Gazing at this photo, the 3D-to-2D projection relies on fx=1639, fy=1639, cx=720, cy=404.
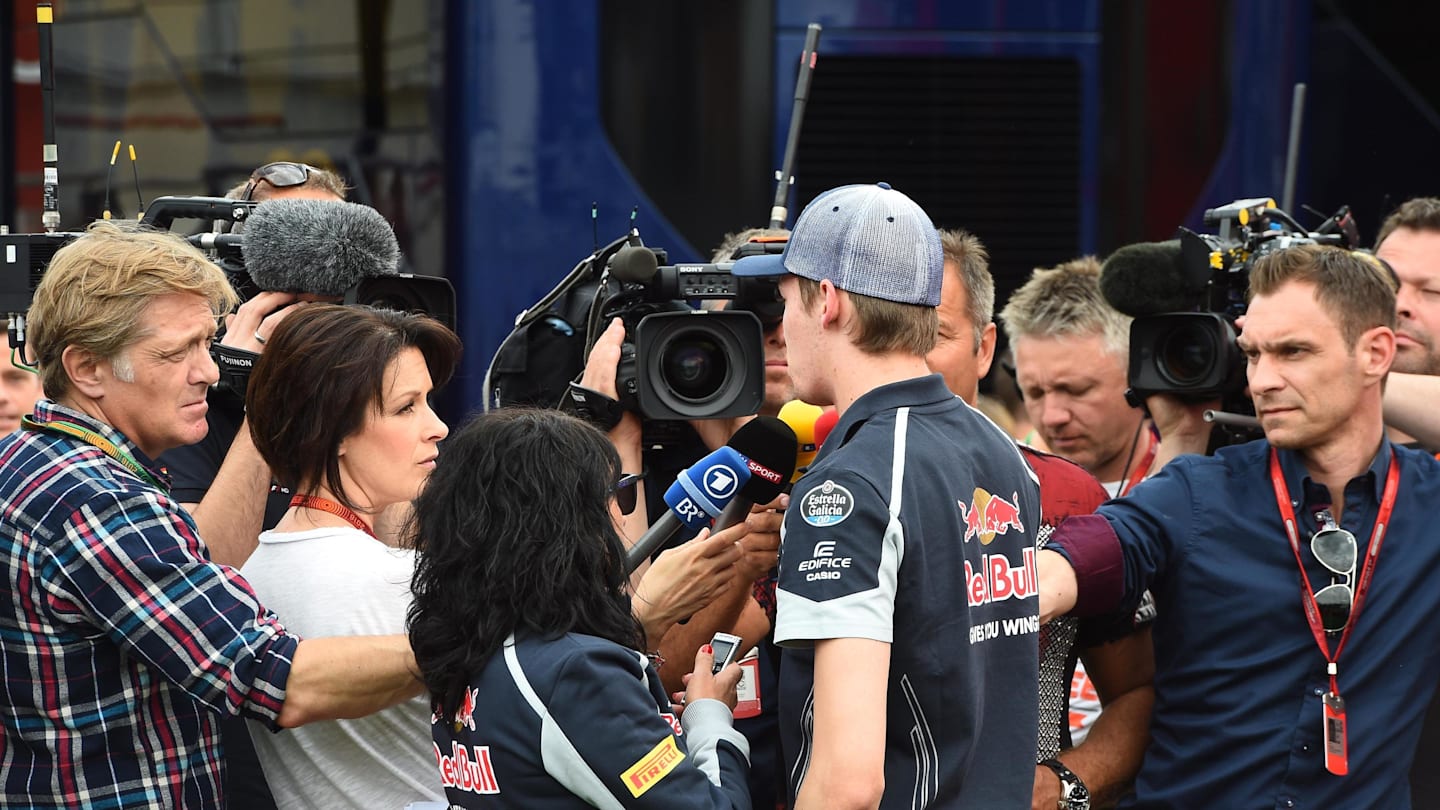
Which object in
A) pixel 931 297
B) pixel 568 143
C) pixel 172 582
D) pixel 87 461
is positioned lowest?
pixel 172 582

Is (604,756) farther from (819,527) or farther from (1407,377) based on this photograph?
(1407,377)


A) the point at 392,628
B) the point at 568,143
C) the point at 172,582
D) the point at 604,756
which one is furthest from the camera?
the point at 568,143

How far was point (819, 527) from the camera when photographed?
2.23m

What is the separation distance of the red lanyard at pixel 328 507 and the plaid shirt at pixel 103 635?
0.75 ft

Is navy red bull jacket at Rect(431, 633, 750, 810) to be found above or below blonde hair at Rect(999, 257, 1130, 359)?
below

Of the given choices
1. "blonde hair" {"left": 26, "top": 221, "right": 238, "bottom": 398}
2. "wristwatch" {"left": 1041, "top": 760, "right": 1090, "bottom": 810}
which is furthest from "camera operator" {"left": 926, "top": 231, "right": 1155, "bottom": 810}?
"blonde hair" {"left": 26, "top": 221, "right": 238, "bottom": 398}

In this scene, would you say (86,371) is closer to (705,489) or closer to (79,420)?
(79,420)

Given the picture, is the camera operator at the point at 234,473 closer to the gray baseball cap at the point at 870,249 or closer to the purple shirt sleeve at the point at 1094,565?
the gray baseball cap at the point at 870,249

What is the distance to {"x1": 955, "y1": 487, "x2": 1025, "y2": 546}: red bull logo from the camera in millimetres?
2299

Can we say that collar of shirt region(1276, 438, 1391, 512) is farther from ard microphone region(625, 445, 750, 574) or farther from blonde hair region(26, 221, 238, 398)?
blonde hair region(26, 221, 238, 398)

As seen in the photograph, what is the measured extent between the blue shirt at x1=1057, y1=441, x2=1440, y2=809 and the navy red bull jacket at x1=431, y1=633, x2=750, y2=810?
103cm

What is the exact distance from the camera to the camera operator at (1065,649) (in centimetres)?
302

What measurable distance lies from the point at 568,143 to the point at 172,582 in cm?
309

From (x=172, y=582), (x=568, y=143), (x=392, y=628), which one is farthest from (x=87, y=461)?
(x=568, y=143)
